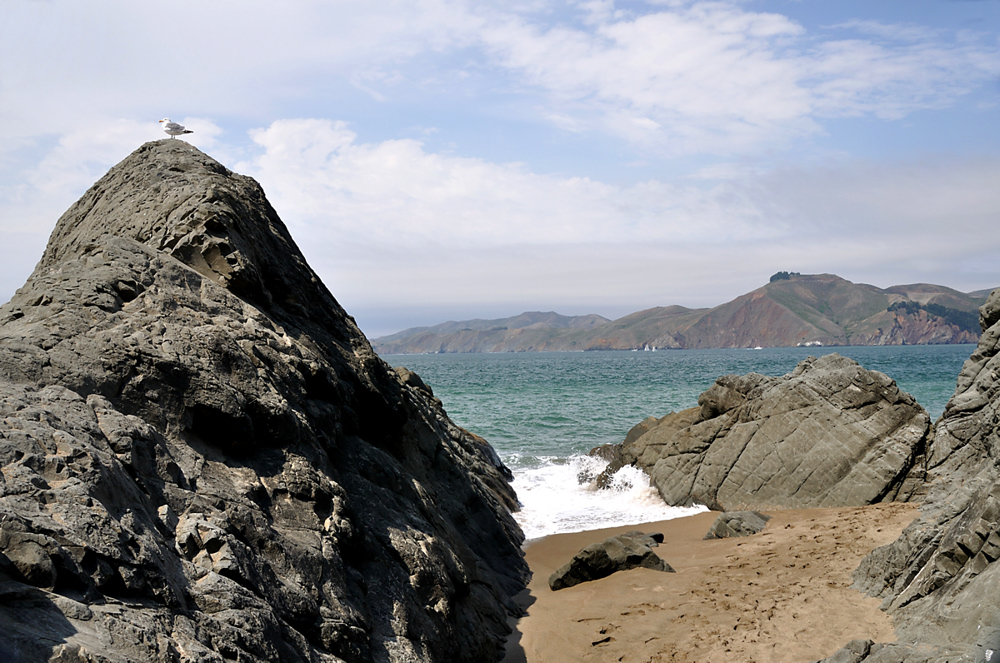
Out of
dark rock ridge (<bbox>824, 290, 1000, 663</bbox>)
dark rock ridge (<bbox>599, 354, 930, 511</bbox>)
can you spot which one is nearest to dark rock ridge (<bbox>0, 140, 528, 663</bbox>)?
dark rock ridge (<bbox>824, 290, 1000, 663</bbox>)

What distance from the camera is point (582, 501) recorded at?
17.2 meters

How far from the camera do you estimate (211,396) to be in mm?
5449

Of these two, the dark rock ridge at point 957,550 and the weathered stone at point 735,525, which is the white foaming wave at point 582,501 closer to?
the weathered stone at point 735,525

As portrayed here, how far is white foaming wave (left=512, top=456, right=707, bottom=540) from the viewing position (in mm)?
14930

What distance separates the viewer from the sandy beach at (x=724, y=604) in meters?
7.29

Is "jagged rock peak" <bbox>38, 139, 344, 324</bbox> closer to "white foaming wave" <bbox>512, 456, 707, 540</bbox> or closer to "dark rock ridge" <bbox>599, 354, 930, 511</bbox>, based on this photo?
"white foaming wave" <bbox>512, 456, 707, 540</bbox>

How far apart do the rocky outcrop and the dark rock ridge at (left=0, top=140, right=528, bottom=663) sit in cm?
111

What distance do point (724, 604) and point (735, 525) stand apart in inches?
174

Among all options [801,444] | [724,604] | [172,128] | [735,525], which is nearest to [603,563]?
[724,604]

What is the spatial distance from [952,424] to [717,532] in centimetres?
471

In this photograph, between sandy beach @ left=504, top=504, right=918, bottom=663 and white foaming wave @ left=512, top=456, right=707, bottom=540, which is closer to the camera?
sandy beach @ left=504, top=504, right=918, bottom=663

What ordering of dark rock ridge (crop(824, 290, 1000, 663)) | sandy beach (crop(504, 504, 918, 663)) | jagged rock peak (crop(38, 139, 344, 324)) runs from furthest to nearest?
jagged rock peak (crop(38, 139, 344, 324))
sandy beach (crop(504, 504, 918, 663))
dark rock ridge (crop(824, 290, 1000, 663))

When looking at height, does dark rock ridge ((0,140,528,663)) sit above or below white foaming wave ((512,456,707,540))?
above

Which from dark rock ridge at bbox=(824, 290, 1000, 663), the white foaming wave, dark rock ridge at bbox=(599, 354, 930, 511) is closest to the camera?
dark rock ridge at bbox=(824, 290, 1000, 663)
